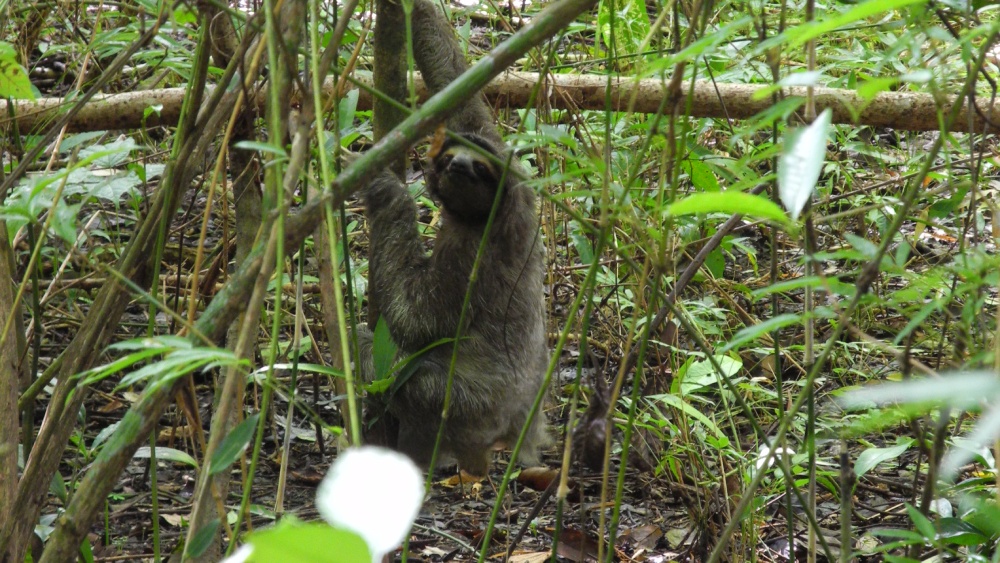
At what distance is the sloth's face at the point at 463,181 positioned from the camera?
16.3ft

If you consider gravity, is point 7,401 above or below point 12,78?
below

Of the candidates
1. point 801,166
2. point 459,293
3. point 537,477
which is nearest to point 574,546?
point 537,477

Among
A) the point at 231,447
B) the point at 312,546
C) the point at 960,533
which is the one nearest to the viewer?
the point at 312,546

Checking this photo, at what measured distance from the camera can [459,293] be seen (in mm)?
5430

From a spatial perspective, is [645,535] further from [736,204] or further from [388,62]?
[736,204]

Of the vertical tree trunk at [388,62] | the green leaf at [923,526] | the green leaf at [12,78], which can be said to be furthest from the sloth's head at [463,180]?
the green leaf at [923,526]

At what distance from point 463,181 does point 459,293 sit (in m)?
0.76

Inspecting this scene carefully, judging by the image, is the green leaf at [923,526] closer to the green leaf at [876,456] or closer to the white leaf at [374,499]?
the green leaf at [876,456]

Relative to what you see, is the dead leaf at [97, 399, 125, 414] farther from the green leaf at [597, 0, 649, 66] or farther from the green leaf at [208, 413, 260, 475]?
the green leaf at [208, 413, 260, 475]

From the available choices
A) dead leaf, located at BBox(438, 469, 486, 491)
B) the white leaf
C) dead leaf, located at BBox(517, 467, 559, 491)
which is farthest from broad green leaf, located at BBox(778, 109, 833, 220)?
dead leaf, located at BBox(438, 469, 486, 491)

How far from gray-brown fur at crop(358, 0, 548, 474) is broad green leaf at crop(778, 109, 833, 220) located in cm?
347

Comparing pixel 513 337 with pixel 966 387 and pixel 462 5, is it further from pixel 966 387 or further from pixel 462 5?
pixel 966 387

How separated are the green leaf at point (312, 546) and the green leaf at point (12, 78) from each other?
2.37m

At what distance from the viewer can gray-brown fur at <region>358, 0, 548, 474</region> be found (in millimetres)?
5008
